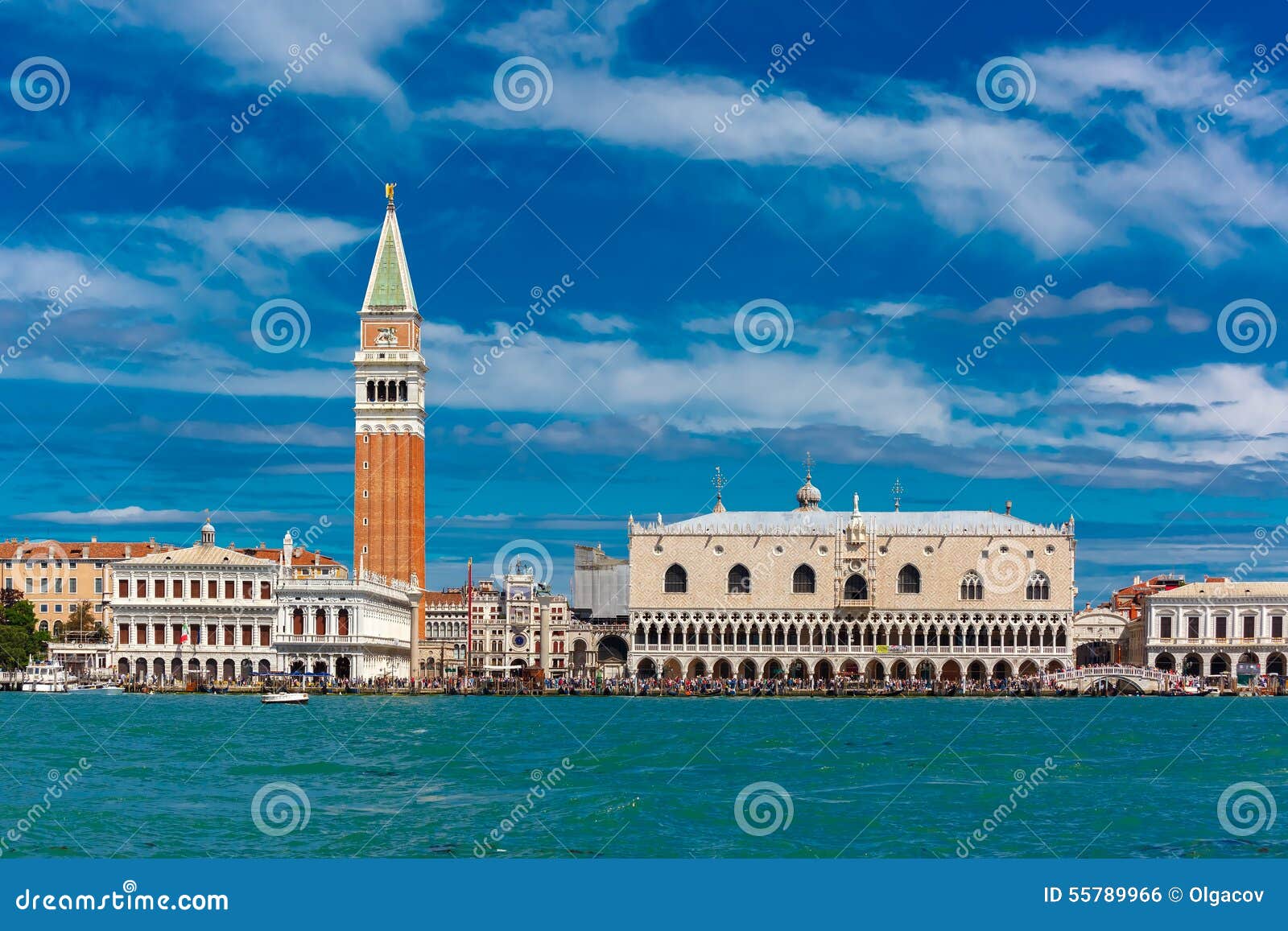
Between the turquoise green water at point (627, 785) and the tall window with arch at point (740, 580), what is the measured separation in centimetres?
3061

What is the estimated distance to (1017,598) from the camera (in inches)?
3182

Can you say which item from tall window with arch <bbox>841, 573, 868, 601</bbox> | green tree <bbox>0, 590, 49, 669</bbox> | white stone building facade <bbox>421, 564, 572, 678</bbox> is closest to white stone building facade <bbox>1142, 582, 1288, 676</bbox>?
tall window with arch <bbox>841, 573, 868, 601</bbox>

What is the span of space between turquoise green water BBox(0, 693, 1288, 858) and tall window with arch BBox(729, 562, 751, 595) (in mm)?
30614

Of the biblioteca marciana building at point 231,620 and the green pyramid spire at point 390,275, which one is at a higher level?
the green pyramid spire at point 390,275

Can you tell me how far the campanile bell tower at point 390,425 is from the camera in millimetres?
87875

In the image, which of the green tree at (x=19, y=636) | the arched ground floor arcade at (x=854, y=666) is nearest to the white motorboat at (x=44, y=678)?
the green tree at (x=19, y=636)

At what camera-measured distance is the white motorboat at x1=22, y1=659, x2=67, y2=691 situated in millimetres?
70562

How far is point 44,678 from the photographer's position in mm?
71562

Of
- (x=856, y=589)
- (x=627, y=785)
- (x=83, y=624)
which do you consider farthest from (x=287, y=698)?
(x=627, y=785)

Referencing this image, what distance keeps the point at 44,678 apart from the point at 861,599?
3642cm

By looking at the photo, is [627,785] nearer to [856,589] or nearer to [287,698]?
[287,698]

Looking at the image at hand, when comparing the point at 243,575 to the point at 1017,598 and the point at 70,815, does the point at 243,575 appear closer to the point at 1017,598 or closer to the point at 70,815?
the point at 1017,598

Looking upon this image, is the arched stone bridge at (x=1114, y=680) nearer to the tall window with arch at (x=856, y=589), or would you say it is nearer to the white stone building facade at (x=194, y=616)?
the tall window with arch at (x=856, y=589)

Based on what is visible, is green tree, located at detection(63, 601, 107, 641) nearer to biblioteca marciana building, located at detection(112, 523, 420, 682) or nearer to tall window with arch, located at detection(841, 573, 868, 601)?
biblioteca marciana building, located at detection(112, 523, 420, 682)
